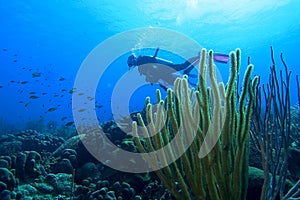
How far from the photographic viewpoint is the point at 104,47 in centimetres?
4300

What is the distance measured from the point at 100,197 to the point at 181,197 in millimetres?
1807

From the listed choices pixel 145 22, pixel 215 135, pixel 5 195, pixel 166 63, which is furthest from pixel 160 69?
pixel 145 22

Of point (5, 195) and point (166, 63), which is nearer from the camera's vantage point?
point (5, 195)

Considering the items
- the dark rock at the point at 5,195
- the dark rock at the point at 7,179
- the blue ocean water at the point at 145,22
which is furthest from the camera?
the blue ocean water at the point at 145,22

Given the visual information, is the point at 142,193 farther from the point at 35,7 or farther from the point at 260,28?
the point at 260,28

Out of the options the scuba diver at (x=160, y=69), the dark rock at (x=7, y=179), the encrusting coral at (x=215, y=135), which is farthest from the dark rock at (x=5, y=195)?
the scuba diver at (x=160, y=69)

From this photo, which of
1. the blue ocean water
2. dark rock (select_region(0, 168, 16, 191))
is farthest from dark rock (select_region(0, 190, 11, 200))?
the blue ocean water

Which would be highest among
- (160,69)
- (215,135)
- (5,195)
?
(160,69)

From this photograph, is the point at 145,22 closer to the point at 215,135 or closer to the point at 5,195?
the point at 5,195

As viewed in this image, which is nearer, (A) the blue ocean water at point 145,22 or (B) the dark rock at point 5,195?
(B) the dark rock at point 5,195

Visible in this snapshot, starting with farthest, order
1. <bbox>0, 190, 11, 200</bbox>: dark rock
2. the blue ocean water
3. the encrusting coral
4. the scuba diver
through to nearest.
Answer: the blue ocean water < the scuba diver < <bbox>0, 190, 11, 200</bbox>: dark rock < the encrusting coral

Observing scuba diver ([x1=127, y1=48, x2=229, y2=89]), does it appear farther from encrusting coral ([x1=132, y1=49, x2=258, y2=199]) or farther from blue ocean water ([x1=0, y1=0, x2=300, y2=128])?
blue ocean water ([x1=0, y1=0, x2=300, y2=128])

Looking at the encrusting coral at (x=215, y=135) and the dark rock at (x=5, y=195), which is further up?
the encrusting coral at (x=215, y=135)

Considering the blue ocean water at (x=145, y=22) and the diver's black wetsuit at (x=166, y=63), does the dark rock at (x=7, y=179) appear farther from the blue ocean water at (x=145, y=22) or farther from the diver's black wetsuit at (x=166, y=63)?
the blue ocean water at (x=145, y=22)
